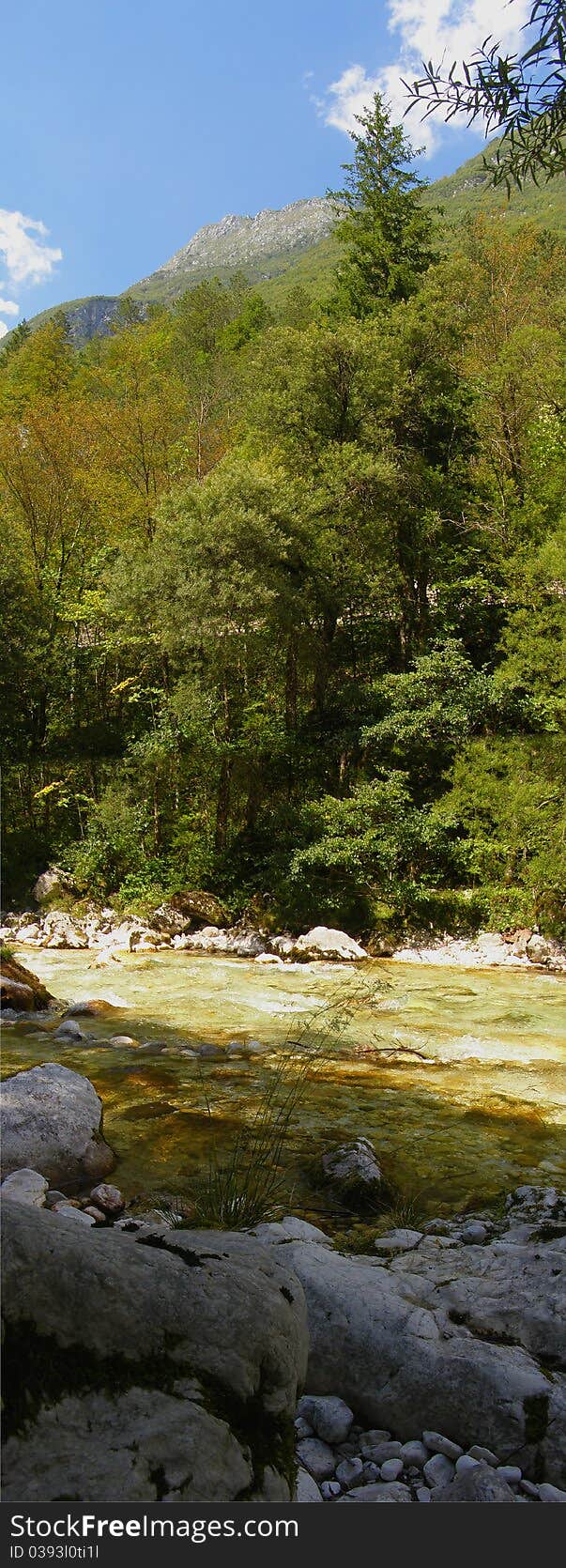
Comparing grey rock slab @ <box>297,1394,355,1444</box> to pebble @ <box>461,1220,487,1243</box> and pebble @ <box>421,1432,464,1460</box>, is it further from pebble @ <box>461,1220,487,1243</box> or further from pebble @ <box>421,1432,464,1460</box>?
pebble @ <box>461,1220,487,1243</box>

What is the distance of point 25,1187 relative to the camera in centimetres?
424

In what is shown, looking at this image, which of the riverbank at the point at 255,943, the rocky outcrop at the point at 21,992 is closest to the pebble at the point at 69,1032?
the rocky outcrop at the point at 21,992

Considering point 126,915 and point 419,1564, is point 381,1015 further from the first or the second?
point 419,1564

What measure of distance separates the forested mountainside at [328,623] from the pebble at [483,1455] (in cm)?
1139

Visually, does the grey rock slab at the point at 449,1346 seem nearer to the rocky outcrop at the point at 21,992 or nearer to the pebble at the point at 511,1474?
the pebble at the point at 511,1474

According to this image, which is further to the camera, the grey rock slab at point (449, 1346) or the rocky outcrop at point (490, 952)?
the rocky outcrop at point (490, 952)

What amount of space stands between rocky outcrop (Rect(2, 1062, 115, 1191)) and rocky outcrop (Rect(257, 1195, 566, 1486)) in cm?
145

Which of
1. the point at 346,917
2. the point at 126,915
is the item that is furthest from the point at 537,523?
the point at 126,915

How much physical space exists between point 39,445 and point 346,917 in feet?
41.8

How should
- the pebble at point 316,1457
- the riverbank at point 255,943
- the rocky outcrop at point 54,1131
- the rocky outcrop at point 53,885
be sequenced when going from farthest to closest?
the rocky outcrop at point 53,885, the riverbank at point 255,943, the rocky outcrop at point 54,1131, the pebble at point 316,1457

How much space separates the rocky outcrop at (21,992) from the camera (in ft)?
29.9

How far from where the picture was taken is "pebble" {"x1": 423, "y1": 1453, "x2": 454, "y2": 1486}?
240cm

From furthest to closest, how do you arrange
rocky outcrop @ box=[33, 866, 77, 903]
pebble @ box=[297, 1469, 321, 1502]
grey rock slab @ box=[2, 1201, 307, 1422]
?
rocky outcrop @ box=[33, 866, 77, 903] → pebble @ box=[297, 1469, 321, 1502] → grey rock slab @ box=[2, 1201, 307, 1422]

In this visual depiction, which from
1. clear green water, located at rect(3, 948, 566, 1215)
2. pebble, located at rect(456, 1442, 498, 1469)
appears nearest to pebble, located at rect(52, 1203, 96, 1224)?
clear green water, located at rect(3, 948, 566, 1215)
